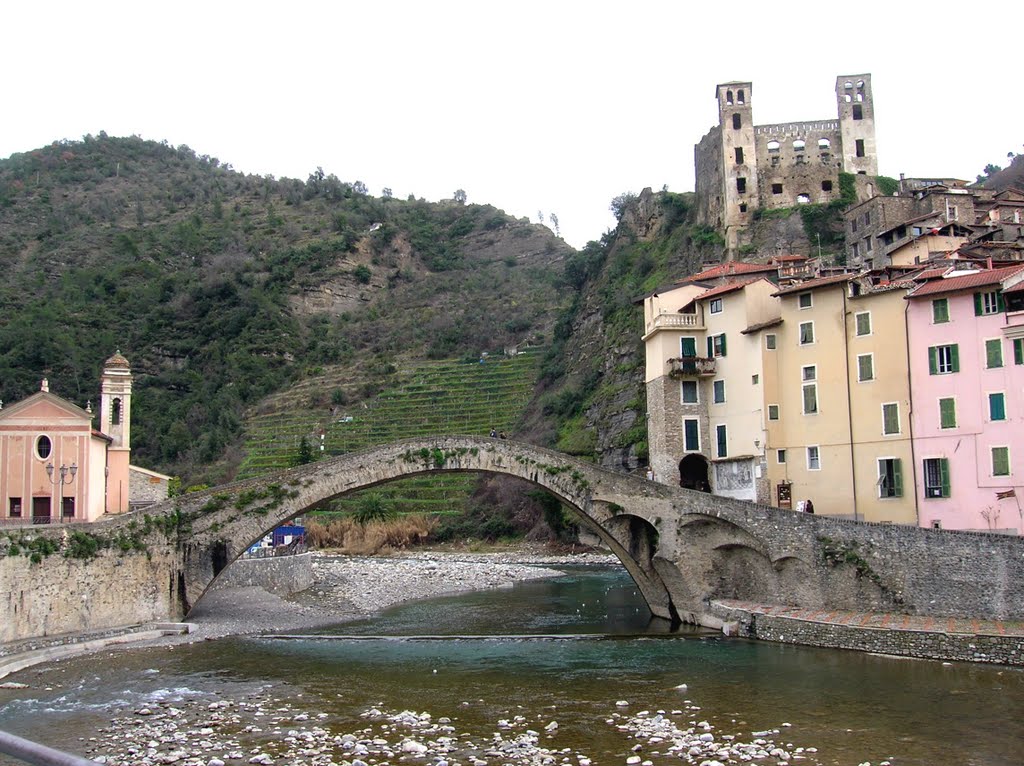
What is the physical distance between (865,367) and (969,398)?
3.58 metres

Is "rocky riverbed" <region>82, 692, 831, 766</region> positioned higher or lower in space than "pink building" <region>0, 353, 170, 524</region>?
lower

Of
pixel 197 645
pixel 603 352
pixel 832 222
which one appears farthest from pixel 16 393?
pixel 832 222

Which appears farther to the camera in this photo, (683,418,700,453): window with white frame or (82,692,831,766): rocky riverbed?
(683,418,700,453): window with white frame

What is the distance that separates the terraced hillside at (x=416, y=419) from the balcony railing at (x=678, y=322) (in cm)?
3545

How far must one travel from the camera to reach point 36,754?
335 centimetres

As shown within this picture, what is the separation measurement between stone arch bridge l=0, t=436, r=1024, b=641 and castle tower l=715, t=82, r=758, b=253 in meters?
37.4

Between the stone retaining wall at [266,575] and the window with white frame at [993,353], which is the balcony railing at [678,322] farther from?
the stone retaining wall at [266,575]

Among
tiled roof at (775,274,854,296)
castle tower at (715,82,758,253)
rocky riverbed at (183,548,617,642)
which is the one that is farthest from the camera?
castle tower at (715,82,758,253)

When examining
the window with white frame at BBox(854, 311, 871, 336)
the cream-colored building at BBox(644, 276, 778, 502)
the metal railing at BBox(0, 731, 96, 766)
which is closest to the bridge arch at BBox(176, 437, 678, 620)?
the cream-colored building at BBox(644, 276, 778, 502)

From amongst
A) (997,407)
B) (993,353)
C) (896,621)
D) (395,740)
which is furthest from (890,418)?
(395,740)

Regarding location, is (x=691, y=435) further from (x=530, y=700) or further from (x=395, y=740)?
(x=395, y=740)

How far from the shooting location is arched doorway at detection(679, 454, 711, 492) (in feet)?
119

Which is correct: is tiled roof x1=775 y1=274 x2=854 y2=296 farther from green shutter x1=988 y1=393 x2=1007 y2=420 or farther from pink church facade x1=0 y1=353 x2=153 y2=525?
pink church facade x1=0 y1=353 x2=153 y2=525

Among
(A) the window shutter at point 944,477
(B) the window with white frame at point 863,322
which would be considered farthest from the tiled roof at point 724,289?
(A) the window shutter at point 944,477
